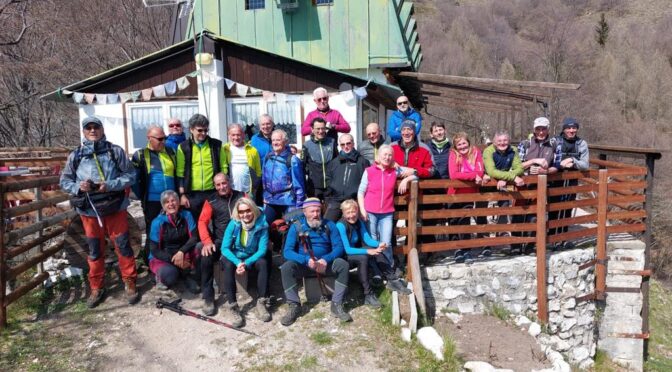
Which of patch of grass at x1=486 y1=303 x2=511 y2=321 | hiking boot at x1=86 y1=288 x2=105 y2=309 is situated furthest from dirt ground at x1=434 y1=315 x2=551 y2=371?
hiking boot at x1=86 y1=288 x2=105 y2=309

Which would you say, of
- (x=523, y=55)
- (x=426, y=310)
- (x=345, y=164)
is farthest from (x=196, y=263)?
(x=523, y=55)

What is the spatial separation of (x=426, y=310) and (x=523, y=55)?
43.7 meters

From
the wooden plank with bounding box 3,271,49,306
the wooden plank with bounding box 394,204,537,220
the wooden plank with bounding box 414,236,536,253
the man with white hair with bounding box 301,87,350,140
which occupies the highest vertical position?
the man with white hair with bounding box 301,87,350,140

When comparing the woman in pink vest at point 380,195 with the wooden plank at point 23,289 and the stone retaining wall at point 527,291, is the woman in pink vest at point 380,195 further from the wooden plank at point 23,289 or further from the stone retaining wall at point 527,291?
the wooden plank at point 23,289

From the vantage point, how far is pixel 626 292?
23.4 ft

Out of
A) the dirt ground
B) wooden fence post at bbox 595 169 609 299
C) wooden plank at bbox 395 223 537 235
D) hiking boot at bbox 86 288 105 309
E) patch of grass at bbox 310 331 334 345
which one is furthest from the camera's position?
wooden fence post at bbox 595 169 609 299

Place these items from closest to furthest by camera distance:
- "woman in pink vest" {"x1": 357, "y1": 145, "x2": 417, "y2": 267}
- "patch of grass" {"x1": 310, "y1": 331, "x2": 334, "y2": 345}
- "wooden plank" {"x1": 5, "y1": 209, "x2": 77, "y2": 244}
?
"patch of grass" {"x1": 310, "y1": 331, "x2": 334, "y2": 345} → "wooden plank" {"x1": 5, "y1": 209, "x2": 77, "y2": 244} → "woman in pink vest" {"x1": 357, "y1": 145, "x2": 417, "y2": 267}

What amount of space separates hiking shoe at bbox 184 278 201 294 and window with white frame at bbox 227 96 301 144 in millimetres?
4089

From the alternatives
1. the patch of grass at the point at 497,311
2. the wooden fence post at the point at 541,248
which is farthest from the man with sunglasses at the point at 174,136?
the wooden fence post at the point at 541,248

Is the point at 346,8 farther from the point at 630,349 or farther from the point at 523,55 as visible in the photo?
the point at 523,55

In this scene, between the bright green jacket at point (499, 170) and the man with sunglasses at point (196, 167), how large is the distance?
3.34 m

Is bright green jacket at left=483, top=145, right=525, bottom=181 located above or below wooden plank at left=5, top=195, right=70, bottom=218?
above

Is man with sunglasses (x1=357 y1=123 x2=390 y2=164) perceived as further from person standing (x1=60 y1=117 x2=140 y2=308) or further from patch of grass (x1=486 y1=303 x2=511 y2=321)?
person standing (x1=60 y1=117 x2=140 y2=308)

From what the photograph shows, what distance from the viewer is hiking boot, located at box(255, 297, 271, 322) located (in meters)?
4.94
